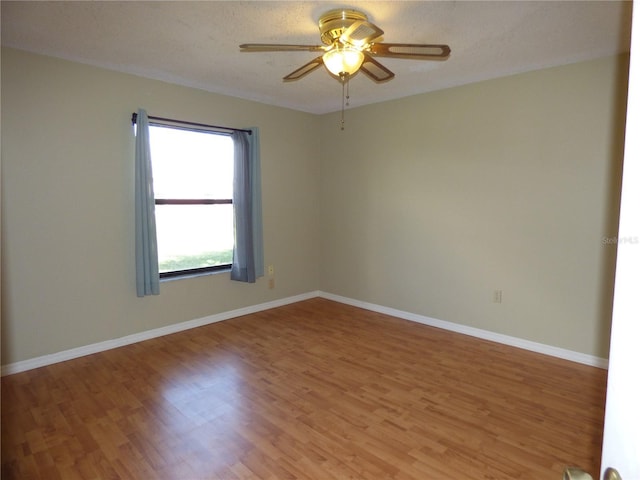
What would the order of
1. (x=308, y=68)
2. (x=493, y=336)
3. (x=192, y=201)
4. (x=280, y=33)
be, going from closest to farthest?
1. (x=308, y=68)
2. (x=280, y=33)
3. (x=493, y=336)
4. (x=192, y=201)

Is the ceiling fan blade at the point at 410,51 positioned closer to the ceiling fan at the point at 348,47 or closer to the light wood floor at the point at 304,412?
the ceiling fan at the point at 348,47

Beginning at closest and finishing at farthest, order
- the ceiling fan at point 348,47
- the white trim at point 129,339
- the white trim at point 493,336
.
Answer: the ceiling fan at point 348,47 → the white trim at point 129,339 → the white trim at point 493,336

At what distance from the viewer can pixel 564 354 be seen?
3244 millimetres

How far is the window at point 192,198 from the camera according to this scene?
3.73m

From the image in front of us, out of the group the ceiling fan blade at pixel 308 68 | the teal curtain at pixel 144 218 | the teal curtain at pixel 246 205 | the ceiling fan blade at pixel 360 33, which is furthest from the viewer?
the teal curtain at pixel 246 205

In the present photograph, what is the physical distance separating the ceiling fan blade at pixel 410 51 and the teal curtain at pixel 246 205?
2304 millimetres

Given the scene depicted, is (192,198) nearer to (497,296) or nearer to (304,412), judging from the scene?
(304,412)

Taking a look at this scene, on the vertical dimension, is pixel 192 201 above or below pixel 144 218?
above

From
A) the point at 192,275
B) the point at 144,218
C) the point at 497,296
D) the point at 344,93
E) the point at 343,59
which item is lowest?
the point at 497,296

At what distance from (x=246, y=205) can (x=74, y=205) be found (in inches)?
64.5

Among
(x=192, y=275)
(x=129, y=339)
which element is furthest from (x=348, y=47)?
(x=129, y=339)

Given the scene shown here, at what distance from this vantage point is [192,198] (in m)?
3.96

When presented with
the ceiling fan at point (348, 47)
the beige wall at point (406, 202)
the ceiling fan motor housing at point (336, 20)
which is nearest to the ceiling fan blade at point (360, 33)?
the ceiling fan at point (348, 47)

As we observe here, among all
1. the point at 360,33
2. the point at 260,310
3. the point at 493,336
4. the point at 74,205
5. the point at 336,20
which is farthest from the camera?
the point at 260,310
